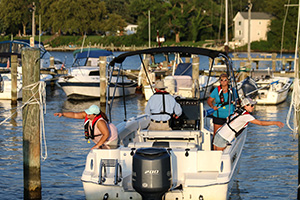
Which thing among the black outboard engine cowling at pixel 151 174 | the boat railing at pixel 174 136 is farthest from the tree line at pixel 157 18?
the black outboard engine cowling at pixel 151 174

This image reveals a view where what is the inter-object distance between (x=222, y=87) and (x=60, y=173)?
4155 mm

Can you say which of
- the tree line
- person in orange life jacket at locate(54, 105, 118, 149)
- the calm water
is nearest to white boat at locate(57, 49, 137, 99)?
the calm water

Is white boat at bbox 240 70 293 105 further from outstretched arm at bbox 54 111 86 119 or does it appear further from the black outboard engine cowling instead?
the black outboard engine cowling

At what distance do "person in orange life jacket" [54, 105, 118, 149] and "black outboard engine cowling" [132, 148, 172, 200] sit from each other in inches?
52.2

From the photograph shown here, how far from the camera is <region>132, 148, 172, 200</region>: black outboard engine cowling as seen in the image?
8.45 meters

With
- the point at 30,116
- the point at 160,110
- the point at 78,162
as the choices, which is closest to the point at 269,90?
the point at 78,162

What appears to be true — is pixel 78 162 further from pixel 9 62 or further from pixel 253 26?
pixel 253 26

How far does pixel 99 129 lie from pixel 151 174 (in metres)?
1.95

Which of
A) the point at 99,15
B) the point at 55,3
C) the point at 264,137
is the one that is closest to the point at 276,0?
the point at 99,15

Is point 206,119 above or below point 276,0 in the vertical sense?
below

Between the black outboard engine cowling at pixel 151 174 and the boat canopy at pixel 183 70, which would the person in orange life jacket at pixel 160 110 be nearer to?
the black outboard engine cowling at pixel 151 174

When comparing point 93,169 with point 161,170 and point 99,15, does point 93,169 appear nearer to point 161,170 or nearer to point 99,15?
point 161,170

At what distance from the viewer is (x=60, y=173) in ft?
44.4

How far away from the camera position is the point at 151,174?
8.45m
